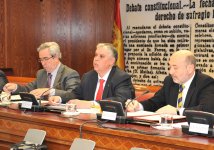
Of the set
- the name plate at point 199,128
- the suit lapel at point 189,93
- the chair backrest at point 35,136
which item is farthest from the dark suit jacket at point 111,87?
the name plate at point 199,128

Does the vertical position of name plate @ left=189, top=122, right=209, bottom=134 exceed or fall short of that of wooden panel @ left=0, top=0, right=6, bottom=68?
it falls short

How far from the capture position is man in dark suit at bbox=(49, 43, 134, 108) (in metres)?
4.51

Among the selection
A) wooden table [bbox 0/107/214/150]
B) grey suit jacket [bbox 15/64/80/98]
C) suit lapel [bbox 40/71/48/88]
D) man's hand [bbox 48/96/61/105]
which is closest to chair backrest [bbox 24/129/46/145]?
wooden table [bbox 0/107/214/150]

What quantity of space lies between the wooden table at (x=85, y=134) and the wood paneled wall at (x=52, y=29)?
142 inches

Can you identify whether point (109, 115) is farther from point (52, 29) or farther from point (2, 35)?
point (52, 29)

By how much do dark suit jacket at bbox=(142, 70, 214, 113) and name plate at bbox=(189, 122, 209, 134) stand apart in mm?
889

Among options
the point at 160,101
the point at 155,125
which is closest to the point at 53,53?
the point at 160,101

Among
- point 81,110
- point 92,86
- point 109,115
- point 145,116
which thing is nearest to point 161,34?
point 92,86

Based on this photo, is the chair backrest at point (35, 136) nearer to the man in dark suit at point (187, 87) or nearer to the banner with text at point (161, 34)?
the man in dark suit at point (187, 87)

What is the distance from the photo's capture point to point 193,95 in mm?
4020

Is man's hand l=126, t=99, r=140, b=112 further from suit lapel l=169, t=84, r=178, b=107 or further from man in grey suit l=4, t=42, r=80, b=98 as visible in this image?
man in grey suit l=4, t=42, r=80, b=98

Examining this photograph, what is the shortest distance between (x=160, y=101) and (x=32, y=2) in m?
4.11

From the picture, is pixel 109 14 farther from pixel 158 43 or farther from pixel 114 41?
pixel 158 43

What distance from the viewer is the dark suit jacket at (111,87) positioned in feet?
14.7
